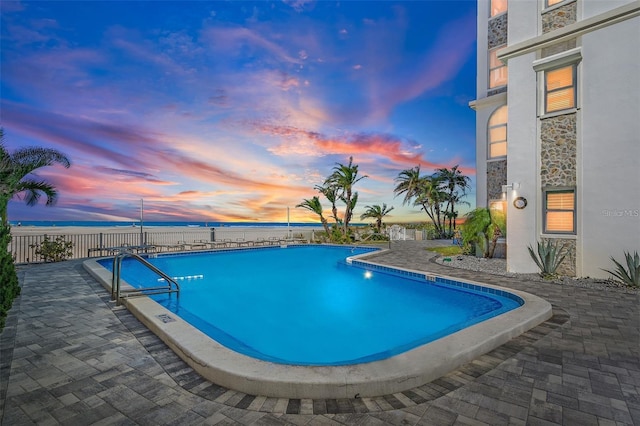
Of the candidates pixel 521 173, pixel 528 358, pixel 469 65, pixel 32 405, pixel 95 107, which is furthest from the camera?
pixel 469 65

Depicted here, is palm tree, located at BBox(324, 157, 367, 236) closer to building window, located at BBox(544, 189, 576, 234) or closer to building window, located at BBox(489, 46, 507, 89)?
building window, located at BBox(489, 46, 507, 89)

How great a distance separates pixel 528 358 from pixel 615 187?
20.1 ft

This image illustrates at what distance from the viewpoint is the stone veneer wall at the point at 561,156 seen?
7345mm

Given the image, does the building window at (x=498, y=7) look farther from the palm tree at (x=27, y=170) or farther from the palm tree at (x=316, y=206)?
the palm tree at (x=27, y=170)

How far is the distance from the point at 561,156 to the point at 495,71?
5.17 metres

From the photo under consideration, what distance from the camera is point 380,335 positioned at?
5016 millimetres

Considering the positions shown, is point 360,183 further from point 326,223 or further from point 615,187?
point 615,187

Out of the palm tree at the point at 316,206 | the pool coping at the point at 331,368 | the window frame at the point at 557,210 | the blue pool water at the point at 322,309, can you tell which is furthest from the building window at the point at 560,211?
the palm tree at the point at 316,206

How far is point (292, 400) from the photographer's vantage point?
241 cm

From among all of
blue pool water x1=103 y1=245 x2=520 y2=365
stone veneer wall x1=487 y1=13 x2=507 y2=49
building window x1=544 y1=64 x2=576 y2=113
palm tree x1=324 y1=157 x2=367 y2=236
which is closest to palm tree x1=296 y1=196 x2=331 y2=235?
palm tree x1=324 y1=157 x2=367 y2=236

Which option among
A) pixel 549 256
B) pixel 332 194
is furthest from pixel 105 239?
pixel 549 256

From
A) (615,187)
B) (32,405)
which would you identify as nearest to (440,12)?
(615,187)

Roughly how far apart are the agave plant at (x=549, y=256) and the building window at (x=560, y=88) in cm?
351

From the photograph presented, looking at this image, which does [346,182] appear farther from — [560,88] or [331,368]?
[331,368]
